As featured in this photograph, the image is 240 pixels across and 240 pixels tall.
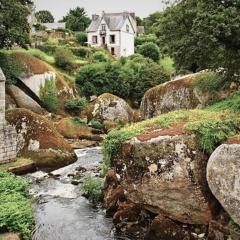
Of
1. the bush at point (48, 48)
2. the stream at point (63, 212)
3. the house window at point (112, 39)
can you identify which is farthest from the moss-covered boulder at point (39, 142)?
the house window at point (112, 39)

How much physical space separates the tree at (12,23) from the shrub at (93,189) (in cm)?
2176

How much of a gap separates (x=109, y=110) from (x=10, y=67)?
12.1 metres

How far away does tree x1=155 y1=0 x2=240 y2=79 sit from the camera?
22500 millimetres

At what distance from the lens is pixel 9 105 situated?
4675 centimetres

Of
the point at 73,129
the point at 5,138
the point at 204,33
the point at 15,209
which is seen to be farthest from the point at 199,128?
the point at 73,129

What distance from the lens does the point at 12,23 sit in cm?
4253

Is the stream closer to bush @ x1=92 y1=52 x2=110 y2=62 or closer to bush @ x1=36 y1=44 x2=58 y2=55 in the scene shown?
bush @ x1=92 y1=52 x2=110 y2=62

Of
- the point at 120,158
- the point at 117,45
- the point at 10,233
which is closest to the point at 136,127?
the point at 120,158

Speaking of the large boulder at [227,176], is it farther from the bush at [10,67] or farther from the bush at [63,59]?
the bush at [63,59]

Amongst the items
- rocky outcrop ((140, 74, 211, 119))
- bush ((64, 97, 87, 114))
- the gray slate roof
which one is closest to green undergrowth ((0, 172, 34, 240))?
rocky outcrop ((140, 74, 211, 119))

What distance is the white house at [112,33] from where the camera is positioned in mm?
85500

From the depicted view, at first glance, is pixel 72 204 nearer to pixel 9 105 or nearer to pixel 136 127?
pixel 136 127

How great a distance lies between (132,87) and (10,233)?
4417cm

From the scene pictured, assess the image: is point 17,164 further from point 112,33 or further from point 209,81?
point 112,33
